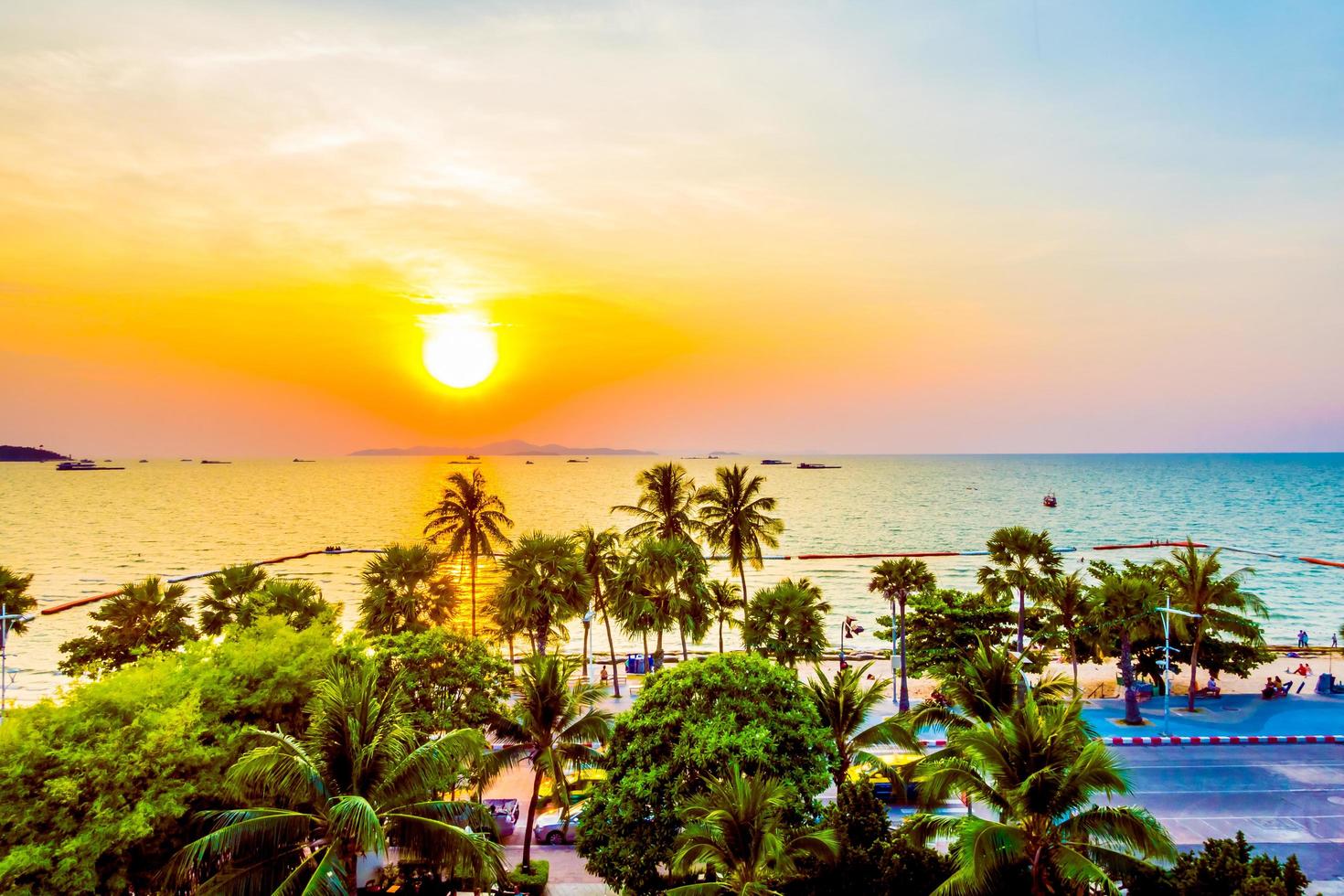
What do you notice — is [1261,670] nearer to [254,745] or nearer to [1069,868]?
[1069,868]

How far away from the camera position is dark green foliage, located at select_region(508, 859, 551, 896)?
2370 cm

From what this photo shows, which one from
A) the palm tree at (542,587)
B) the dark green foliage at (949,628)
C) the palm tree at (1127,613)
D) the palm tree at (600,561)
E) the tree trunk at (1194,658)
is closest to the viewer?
the palm tree at (1127,613)

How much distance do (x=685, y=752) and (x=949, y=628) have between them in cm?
2538

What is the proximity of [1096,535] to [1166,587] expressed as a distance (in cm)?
10765

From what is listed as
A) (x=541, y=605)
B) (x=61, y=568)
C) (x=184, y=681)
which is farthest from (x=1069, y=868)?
(x=61, y=568)

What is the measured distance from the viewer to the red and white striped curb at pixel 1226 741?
35469mm

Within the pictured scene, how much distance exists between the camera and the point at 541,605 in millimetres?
41688

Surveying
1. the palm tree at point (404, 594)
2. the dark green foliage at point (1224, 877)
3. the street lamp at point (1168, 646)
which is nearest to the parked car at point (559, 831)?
the palm tree at point (404, 594)

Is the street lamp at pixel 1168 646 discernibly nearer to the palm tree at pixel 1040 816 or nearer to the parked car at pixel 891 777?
the parked car at pixel 891 777

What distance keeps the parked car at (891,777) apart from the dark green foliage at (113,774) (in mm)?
19828

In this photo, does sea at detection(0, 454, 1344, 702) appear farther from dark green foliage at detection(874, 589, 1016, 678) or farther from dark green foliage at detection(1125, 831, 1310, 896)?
dark green foliage at detection(1125, 831, 1310, 896)

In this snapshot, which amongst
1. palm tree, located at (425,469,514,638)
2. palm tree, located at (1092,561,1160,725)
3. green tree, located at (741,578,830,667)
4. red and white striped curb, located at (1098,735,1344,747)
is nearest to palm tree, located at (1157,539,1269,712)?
palm tree, located at (1092,561,1160,725)

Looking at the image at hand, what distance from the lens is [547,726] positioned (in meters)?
25.1

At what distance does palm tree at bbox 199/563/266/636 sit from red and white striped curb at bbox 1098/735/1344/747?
163ft
